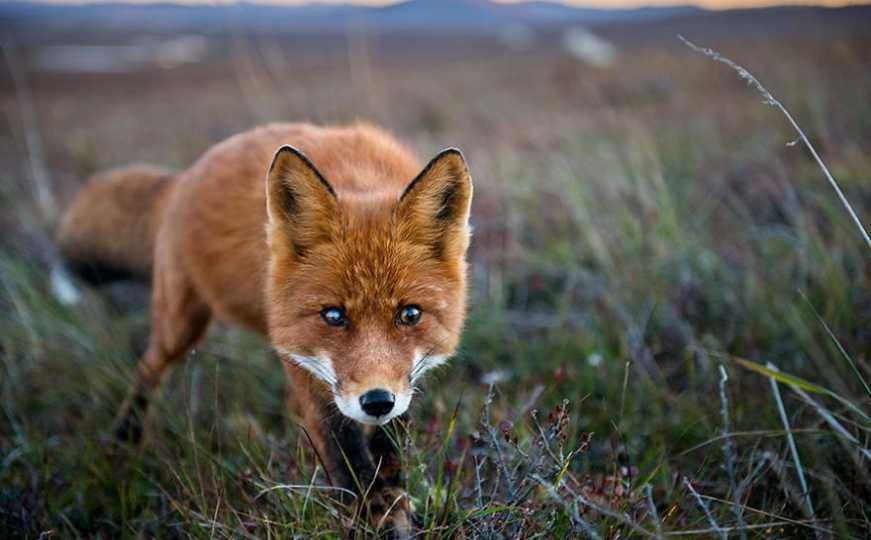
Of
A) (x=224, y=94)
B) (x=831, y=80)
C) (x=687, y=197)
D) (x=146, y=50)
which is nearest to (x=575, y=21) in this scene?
(x=146, y=50)

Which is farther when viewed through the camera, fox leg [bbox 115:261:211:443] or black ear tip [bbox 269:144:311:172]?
fox leg [bbox 115:261:211:443]

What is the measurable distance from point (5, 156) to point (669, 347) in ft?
38.0

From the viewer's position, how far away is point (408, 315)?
82.1 inches

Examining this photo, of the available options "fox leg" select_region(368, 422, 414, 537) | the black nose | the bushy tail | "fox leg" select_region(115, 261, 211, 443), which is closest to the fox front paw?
"fox leg" select_region(368, 422, 414, 537)

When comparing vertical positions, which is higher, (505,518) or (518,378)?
(505,518)

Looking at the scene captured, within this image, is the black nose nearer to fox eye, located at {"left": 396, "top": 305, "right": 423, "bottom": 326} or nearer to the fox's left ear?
fox eye, located at {"left": 396, "top": 305, "right": 423, "bottom": 326}

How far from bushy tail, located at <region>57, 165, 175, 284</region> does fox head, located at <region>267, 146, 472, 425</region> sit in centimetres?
171

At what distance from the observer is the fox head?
6.50 ft

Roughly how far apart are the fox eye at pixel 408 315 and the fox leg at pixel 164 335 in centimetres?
144

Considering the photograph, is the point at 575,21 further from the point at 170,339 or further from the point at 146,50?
the point at 170,339

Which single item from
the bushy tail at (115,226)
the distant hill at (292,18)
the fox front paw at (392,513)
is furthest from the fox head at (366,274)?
the distant hill at (292,18)

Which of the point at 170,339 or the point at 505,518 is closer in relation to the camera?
the point at 505,518

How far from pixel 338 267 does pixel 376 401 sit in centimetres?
54

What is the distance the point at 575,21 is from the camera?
138ft
